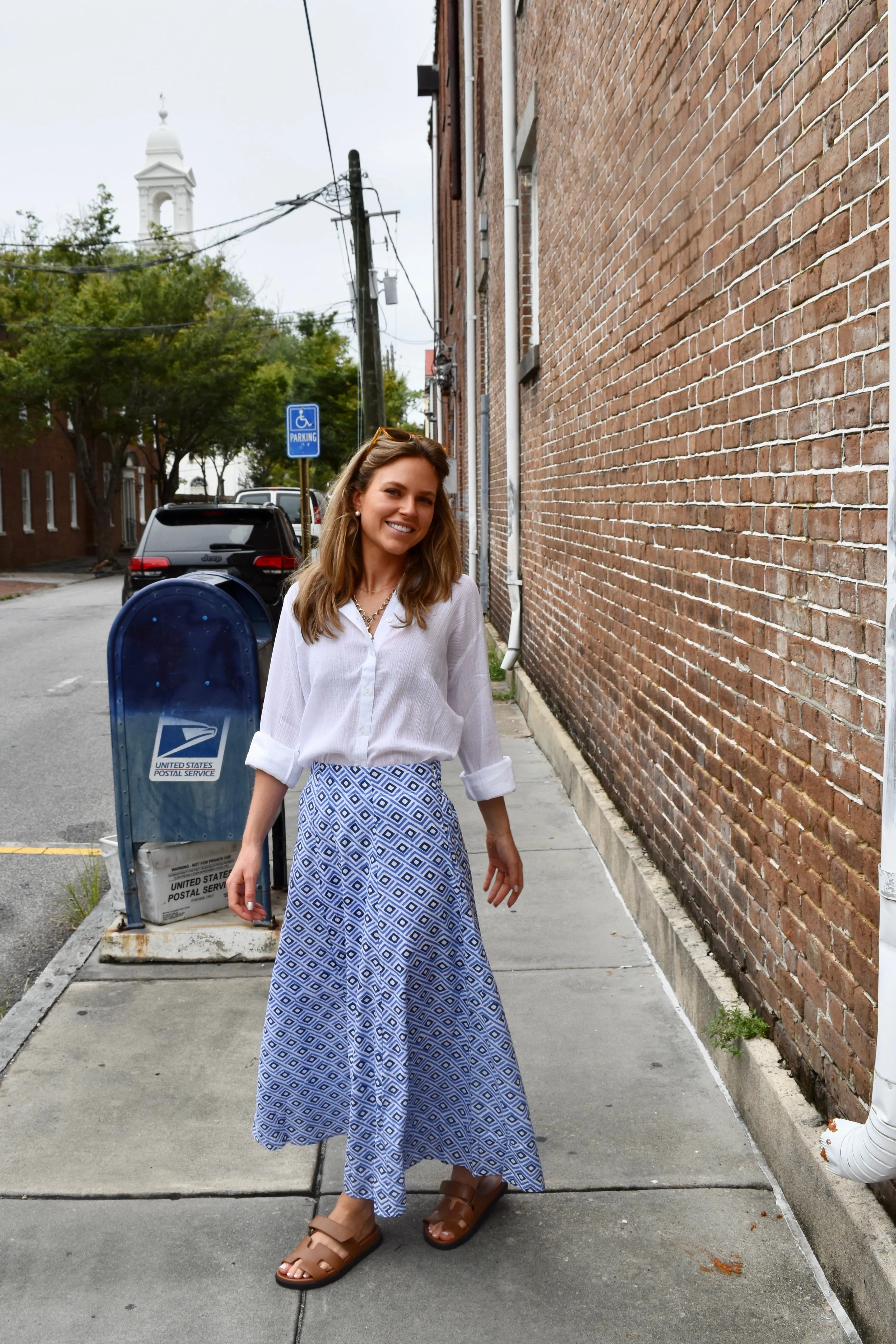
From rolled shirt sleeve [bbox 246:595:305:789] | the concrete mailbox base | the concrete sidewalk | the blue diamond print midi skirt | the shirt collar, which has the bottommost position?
the concrete sidewalk

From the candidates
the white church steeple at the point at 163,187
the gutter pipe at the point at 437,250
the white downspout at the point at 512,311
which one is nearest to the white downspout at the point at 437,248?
the gutter pipe at the point at 437,250

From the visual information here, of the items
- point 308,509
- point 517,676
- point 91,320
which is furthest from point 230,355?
point 517,676

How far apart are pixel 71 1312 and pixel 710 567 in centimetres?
261

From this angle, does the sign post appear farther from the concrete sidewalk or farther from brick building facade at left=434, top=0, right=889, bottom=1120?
the concrete sidewalk

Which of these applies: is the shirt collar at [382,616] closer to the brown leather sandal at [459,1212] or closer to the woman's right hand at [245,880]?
the woman's right hand at [245,880]

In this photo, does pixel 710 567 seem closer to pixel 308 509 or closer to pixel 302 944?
pixel 302 944

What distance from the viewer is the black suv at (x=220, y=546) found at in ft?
43.3

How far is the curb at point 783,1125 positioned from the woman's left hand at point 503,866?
0.79m

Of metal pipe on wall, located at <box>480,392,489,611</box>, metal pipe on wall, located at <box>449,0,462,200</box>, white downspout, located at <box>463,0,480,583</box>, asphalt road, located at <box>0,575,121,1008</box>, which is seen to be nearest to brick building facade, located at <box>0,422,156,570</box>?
metal pipe on wall, located at <box>449,0,462,200</box>

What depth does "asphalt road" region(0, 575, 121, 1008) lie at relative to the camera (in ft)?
17.5

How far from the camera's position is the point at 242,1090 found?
3.65 m

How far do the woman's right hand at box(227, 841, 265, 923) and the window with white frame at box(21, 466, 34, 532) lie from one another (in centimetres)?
3579

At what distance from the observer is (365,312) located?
18422 mm

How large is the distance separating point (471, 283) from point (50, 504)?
26.3 metres
